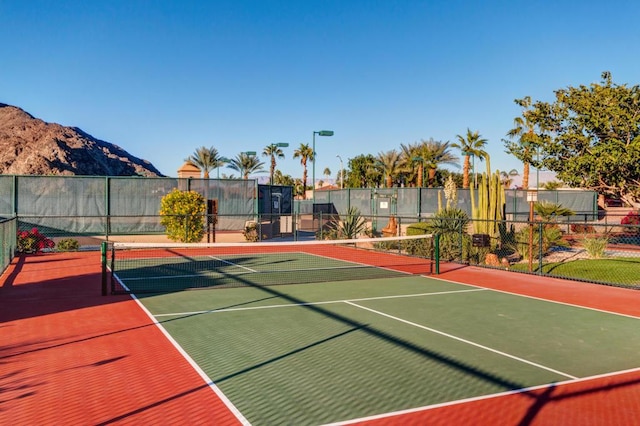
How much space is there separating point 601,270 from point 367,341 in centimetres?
1301

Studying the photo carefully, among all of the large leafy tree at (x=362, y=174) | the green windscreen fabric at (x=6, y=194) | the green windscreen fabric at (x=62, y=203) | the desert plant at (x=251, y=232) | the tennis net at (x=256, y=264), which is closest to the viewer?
the tennis net at (x=256, y=264)

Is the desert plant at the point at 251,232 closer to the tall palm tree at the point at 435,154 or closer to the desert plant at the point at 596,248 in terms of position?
the desert plant at the point at 596,248

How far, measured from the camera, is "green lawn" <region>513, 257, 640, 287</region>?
17269 millimetres

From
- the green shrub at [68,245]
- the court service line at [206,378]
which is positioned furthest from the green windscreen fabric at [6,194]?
the court service line at [206,378]

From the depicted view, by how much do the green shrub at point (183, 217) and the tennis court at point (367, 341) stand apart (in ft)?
33.2

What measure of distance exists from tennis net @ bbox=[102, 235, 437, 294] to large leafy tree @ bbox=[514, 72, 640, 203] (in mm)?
7669

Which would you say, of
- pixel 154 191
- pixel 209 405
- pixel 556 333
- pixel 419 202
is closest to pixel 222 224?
pixel 154 191

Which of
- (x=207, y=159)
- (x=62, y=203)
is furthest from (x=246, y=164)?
(x=62, y=203)

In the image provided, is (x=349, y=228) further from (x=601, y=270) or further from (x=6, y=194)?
(x=6, y=194)

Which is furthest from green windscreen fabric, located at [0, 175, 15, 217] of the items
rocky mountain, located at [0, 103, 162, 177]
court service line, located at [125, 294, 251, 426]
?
rocky mountain, located at [0, 103, 162, 177]

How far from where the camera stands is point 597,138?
24.4 metres

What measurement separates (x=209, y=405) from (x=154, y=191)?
25.0 m

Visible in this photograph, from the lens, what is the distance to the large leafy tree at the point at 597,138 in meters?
22.5

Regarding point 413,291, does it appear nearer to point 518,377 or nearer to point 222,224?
point 518,377
